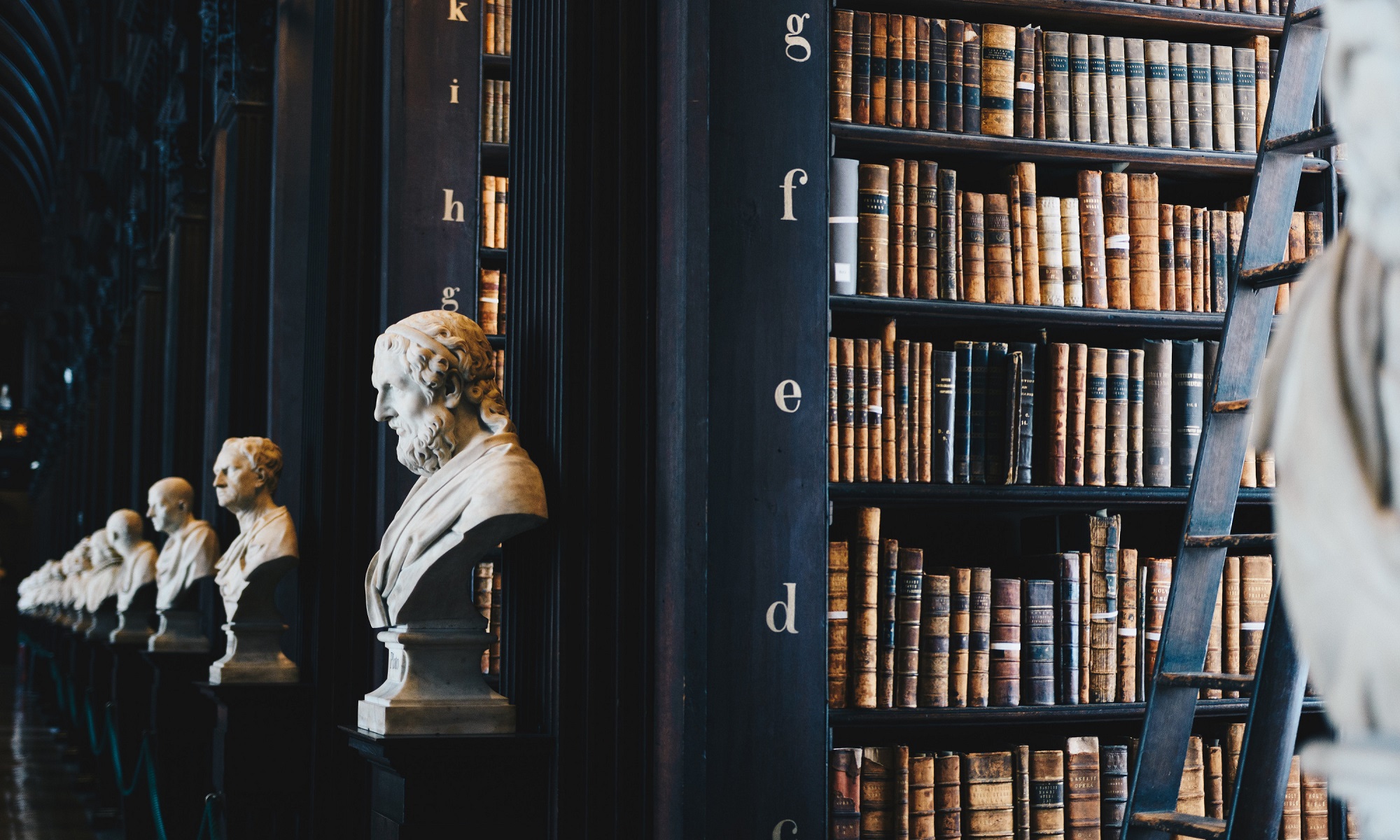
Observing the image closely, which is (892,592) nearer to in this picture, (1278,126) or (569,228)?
(569,228)

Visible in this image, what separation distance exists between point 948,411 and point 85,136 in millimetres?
19716

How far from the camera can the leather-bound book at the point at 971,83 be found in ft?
10.2

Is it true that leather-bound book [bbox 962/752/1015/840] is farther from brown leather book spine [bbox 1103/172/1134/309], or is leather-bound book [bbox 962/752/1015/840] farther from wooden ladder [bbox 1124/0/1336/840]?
brown leather book spine [bbox 1103/172/1134/309]

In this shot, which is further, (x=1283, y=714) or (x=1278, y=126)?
(x=1278, y=126)

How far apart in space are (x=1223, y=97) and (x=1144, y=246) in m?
0.41

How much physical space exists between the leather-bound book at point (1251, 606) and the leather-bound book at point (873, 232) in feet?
3.15

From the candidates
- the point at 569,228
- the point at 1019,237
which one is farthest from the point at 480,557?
the point at 1019,237

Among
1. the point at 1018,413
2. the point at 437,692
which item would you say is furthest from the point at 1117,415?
the point at 437,692

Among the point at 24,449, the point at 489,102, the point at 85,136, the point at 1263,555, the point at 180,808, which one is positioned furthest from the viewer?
the point at 24,449

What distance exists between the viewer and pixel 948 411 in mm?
2990

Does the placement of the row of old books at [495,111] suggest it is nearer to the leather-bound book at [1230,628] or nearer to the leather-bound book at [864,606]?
the leather-bound book at [864,606]

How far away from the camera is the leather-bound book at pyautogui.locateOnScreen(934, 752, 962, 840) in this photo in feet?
9.46

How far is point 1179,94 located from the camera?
10.8 feet

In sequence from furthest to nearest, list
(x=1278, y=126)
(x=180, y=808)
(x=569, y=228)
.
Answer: (x=180, y=808) → (x=569, y=228) → (x=1278, y=126)
